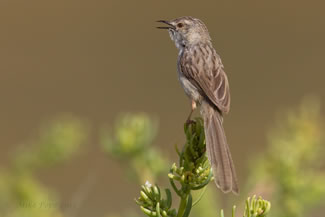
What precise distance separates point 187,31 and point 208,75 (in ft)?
3.69

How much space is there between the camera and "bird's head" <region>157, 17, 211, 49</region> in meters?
5.52

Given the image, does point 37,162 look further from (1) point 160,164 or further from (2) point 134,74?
(2) point 134,74

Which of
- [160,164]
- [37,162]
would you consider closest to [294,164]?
[160,164]

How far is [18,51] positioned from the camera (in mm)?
22484

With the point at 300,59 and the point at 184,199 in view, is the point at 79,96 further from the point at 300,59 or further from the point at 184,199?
the point at 184,199

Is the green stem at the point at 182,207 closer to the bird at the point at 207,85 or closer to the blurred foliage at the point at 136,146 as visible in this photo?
the bird at the point at 207,85

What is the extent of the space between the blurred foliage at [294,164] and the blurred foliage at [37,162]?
1.25 m

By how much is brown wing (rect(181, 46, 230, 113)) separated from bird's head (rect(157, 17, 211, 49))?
1.37ft

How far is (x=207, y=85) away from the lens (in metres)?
4.41

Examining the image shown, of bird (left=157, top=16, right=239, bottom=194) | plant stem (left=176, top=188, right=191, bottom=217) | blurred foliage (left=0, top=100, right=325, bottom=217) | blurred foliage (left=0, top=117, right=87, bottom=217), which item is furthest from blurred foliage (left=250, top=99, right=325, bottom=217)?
plant stem (left=176, top=188, right=191, bottom=217)

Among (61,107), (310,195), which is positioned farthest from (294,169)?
(61,107)

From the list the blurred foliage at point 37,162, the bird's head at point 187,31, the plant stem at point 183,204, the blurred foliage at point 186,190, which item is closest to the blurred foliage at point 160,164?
the blurred foliage at point 37,162

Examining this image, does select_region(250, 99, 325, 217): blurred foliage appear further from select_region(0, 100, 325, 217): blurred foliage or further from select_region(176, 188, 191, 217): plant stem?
select_region(176, 188, 191, 217): plant stem

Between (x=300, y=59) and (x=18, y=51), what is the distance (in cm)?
972
